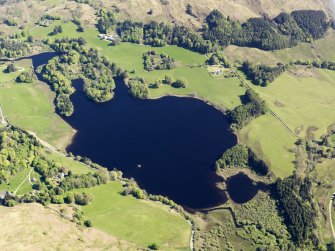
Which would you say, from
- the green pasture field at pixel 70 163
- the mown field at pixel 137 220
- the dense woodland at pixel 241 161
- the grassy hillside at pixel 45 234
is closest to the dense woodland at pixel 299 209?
the dense woodland at pixel 241 161

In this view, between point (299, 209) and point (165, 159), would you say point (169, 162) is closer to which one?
point (165, 159)

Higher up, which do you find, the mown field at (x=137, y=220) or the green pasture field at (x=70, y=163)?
the mown field at (x=137, y=220)

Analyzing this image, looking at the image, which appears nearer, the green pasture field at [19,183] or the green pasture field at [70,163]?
the green pasture field at [19,183]

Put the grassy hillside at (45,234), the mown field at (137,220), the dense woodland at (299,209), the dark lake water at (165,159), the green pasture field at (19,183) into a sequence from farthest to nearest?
1. the dark lake water at (165,159)
2. the green pasture field at (19,183)
3. the dense woodland at (299,209)
4. the mown field at (137,220)
5. the grassy hillside at (45,234)

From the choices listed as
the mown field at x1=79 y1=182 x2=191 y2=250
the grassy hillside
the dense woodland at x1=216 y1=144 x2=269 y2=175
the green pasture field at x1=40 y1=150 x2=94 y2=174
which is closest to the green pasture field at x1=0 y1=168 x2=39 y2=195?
the grassy hillside

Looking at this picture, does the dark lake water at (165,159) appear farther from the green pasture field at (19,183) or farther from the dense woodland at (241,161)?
the green pasture field at (19,183)

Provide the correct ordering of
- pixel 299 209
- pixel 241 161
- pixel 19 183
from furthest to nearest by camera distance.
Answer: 1. pixel 241 161
2. pixel 19 183
3. pixel 299 209

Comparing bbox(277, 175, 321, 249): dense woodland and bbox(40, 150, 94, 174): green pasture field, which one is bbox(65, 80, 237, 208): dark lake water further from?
bbox(277, 175, 321, 249): dense woodland

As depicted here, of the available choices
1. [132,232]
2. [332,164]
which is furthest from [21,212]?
[332,164]

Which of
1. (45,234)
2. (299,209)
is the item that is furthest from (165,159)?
(45,234)

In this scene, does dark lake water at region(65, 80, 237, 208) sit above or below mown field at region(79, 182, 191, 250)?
below
